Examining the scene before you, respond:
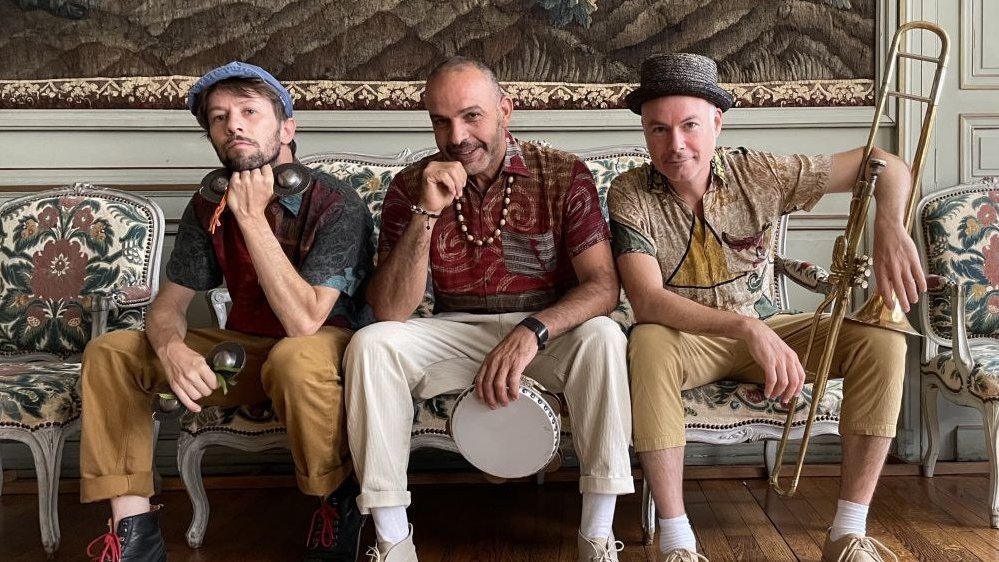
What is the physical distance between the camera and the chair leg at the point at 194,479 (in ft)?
7.52

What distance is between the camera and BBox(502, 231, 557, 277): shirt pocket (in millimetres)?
2207

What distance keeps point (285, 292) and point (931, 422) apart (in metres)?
2.08

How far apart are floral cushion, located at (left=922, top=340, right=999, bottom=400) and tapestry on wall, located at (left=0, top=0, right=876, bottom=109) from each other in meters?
0.89

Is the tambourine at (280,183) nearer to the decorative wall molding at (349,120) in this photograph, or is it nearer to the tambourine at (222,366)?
the tambourine at (222,366)

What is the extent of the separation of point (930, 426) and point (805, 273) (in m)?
0.85

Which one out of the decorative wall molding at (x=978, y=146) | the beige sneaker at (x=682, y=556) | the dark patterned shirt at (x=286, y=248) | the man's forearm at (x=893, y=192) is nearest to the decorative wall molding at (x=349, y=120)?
the decorative wall molding at (x=978, y=146)

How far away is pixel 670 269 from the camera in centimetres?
223

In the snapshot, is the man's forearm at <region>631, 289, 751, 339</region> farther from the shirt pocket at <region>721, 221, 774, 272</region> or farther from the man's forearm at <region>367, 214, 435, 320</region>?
the man's forearm at <region>367, 214, 435, 320</region>

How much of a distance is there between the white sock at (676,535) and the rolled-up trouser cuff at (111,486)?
1144 millimetres

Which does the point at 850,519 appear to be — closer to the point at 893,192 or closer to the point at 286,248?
the point at 893,192

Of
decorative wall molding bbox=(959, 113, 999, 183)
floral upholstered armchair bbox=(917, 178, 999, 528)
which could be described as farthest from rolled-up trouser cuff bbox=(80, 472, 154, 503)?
decorative wall molding bbox=(959, 113, 999, 183)

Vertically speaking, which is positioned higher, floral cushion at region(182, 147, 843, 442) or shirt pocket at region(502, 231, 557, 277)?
shirt pocket at region(502, 231, 557, 277)

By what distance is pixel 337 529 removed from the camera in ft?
6.89

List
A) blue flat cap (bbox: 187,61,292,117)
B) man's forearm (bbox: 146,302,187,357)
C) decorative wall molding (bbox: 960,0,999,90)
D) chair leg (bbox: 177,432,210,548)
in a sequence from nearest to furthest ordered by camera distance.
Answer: man's forearm (bbox: 146,302,187,357)
blue flat cap (bbox: 187,61,292,117)
chair leg (bbox: 177,432,210,548)
decorative wall molding (bbox: 960,0,999,90)
